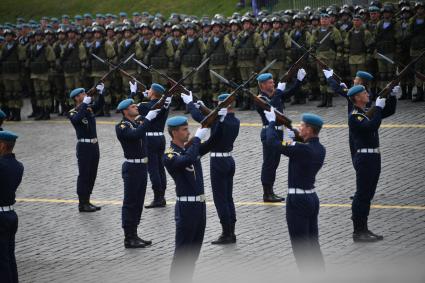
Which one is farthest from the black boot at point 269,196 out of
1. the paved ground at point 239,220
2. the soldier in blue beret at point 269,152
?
the paved ground at point 239,220

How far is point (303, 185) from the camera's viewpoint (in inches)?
449

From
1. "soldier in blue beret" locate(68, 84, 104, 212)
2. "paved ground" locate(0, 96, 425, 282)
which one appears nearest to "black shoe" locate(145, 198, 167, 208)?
"paved ground" locate(0, 96, 425, 282)

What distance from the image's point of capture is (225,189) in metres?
13.8

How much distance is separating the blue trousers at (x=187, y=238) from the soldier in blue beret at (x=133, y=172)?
2.30 meters

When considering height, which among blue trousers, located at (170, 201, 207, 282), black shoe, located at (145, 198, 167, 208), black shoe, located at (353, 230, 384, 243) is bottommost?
black shoe, located at (353, 230, 384, 243)

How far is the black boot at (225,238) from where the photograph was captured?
1356cm

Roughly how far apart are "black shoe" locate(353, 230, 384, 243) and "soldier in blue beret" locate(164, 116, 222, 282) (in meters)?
2.70

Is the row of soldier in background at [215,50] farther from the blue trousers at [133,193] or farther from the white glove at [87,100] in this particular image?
the blue trousers at [133,193]

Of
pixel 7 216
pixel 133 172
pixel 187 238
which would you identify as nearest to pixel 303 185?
pixel 187 238

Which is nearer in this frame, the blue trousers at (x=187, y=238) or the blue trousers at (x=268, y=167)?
the blue trousers at (x=187, y=238)

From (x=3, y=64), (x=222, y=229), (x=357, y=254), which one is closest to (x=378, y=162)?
(x=357, y=254)

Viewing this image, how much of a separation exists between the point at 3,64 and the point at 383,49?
10821 mm

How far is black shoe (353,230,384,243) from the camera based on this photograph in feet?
42.8

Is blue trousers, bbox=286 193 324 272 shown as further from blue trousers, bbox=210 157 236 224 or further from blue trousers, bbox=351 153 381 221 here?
blue trousers, bbox=210 157 236 224
